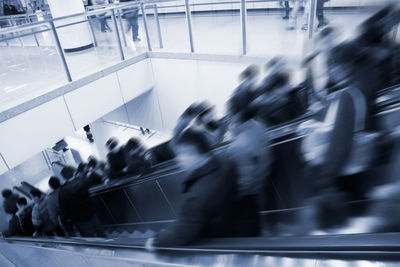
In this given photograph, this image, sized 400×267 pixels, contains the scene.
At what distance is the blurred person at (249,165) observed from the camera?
6.39 feet

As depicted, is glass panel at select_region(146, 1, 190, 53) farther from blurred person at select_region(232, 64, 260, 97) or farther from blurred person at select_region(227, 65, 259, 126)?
blurred person at select_region(227, 65, 259, 126)

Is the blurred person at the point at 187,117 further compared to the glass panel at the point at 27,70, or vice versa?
the glass panel at the point at 27,70

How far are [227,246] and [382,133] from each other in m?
1.40

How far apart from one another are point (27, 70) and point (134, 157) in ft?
15.8

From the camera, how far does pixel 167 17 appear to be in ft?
36.3

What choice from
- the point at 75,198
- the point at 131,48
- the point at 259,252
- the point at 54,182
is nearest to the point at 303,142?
the point at 259,252

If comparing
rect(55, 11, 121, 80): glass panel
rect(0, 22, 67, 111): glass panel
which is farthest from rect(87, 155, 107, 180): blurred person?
rect(55, 11, 121, 80): glass panel

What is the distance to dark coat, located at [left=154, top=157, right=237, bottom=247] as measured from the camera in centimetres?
192

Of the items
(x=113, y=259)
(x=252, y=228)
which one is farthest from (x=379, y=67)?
(x=113, y=259)

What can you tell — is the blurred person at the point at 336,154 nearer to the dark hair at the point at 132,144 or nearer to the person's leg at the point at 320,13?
the dark hair at the point at 132,144

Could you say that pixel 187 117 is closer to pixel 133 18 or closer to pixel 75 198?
pixel 75 198

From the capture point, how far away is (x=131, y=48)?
723 centimetres

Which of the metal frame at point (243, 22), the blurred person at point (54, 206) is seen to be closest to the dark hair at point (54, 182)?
the blurred person at point (54, 206)

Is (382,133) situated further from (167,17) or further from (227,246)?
(167,17)
